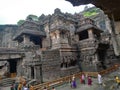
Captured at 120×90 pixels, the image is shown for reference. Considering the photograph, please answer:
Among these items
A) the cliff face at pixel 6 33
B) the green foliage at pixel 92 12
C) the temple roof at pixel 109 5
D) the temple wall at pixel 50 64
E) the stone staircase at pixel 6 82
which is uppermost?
the green foliage at pixel 92 12

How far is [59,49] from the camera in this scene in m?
20.9

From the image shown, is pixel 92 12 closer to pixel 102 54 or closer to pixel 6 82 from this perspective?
pixel 102 54

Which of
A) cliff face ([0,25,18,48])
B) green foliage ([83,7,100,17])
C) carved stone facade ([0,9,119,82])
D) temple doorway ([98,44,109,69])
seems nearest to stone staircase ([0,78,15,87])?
carved stone facade ([0,9,119,82])

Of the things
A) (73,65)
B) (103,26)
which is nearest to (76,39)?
(73,65)

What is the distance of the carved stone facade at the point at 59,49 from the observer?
18.2 m

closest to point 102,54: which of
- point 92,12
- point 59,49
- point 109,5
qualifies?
point 59,49

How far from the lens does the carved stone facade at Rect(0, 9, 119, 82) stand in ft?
59.6

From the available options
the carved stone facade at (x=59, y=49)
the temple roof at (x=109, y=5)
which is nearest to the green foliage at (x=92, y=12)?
the carved stone facade at (x=59, y=49)

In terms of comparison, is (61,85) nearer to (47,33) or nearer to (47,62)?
(47,62)

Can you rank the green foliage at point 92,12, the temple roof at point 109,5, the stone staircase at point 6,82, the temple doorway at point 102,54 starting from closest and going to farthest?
the temple roof at point 109,5 < the stone staircase at point 6,82 < the temple doorway at point 102,54 < the green foliage at point 92,12

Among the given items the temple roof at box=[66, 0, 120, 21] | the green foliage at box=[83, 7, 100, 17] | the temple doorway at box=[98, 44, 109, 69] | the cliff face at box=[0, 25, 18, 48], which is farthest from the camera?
the green foliage at box=[83, 7, 100, 17]

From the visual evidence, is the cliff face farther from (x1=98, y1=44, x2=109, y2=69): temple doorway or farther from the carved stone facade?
(x1=98, y1=44, x2=109, y2=69): temple doorway

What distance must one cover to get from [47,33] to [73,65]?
319 inches

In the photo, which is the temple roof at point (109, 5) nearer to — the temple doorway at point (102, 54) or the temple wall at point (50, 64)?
the temple wall at point (50, 64)
